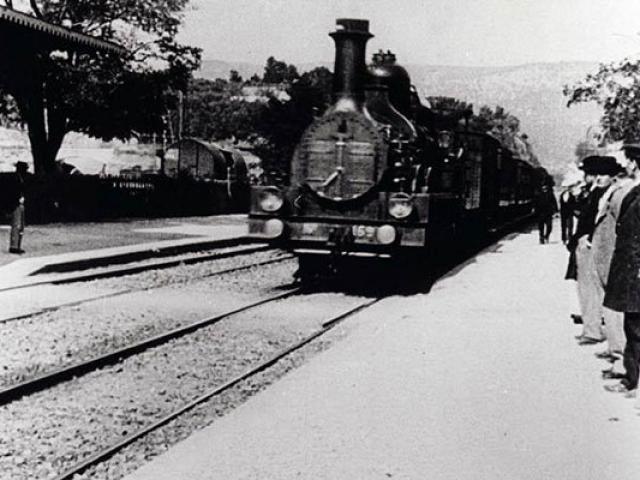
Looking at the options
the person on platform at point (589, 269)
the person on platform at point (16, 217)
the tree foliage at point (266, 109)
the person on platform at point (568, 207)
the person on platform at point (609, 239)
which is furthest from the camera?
the tree foliage at point (266, 109)

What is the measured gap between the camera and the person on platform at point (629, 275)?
667 cm

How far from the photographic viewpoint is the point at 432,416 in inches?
252

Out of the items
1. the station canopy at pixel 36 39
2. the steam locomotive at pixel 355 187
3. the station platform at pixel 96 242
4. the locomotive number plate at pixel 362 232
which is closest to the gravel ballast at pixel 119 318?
the steam locomotive at pixel 355 187

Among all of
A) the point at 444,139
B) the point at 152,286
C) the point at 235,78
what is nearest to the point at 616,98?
the point at 444,139

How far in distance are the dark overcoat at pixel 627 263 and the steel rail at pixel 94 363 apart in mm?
4395

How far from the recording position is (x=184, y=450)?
5.48 meters

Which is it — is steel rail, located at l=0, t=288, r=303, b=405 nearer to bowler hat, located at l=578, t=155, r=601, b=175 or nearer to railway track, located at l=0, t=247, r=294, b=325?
railway track, located at l=0, t=247, r=294, b=325

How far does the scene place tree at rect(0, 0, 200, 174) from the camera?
2967 centimetres

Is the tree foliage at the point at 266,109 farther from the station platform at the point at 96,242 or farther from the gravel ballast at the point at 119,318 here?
the station platform at the point at 96,242

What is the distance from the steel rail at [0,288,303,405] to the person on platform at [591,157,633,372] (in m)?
4.32

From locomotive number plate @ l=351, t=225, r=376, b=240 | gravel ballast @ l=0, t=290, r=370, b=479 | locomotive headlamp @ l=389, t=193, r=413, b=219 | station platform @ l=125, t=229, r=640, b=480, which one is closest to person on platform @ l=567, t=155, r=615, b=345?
station platform @ l=125, t=229, r=640, b=480

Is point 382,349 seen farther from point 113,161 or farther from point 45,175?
point 113,161

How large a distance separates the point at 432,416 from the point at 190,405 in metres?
1.78

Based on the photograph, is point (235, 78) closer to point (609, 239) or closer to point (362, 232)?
point (362, 232)
